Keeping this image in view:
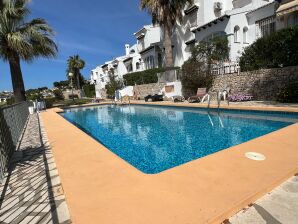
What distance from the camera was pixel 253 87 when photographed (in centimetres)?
1418

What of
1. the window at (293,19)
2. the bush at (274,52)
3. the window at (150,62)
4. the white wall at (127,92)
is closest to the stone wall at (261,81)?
the bush at (274,52)

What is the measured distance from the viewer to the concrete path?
2574 mm

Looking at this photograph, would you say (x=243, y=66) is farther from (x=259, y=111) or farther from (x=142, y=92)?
(x=142, y=92)

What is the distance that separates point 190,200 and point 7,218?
8.36 feet

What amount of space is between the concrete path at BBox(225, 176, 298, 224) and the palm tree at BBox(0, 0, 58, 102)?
53.1 ft

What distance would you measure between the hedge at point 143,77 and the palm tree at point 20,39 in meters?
11.2

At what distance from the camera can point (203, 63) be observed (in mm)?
17562

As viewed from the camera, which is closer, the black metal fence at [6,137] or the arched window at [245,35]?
the black metal fence at [6,137]

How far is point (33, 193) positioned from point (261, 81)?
13.7 m

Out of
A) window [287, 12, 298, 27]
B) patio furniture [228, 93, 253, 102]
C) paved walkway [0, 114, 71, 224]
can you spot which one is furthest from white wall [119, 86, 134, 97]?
paved walkway [0, 114, 71, 224]

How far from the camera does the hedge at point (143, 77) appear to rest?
25.5 m

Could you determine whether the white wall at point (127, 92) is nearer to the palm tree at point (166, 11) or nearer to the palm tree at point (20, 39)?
the palm tree at point (166, 11)

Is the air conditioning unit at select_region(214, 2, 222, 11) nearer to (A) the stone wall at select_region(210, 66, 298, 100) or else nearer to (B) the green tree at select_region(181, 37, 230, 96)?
(B) the green tree at select_region(181, 37, 230, 96)

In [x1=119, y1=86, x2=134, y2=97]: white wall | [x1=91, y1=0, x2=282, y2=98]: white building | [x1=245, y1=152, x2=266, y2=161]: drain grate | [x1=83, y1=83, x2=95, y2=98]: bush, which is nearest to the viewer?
[x1=245, y1=152, x2=266, y2=161]: drain grate
